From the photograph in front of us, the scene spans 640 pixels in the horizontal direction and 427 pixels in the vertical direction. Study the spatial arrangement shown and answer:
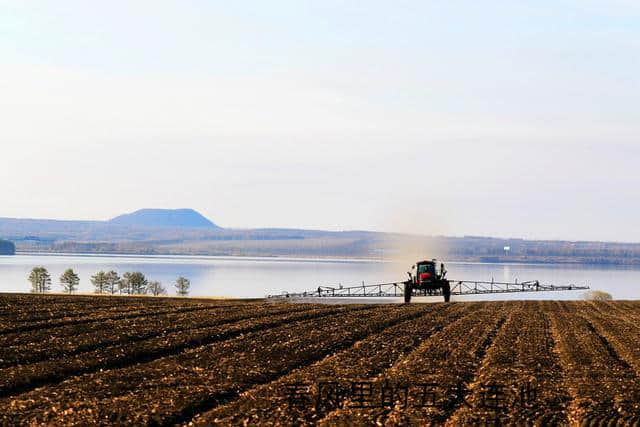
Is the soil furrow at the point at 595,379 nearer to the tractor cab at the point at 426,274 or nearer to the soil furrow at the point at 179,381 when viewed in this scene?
the soil furrow at the point at 179,381

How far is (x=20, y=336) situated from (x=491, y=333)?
18.2m

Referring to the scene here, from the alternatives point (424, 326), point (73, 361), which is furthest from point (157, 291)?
point (73, 361)

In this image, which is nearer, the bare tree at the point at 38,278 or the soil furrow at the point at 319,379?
the soil furrow at the point at 319,379

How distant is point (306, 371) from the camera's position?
23109mm

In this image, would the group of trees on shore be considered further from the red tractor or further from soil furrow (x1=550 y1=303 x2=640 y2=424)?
soil furrow (x1=550 y1=303 x2=640 y2=424)

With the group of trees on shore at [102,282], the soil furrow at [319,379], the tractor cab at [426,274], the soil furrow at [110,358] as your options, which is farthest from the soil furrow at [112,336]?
the group of trees on shore at [102,282]

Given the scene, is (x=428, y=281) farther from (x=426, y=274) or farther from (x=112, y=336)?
(x=112, y=336)

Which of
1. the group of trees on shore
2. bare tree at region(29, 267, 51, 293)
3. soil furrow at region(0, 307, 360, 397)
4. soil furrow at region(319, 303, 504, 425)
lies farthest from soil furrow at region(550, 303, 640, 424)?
bare tree at region(29, 267, 51, 293)

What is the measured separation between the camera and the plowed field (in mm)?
17688

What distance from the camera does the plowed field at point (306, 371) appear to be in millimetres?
17688

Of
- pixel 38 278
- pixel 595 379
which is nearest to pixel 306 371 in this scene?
pixel 595 379

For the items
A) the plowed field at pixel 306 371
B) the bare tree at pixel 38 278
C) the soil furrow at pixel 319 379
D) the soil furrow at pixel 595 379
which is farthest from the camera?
the bare tree at pixel 38 278

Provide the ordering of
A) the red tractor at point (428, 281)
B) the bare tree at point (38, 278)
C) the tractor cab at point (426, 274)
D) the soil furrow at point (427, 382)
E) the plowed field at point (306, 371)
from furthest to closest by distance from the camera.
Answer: the bare tree at point (38, 278) < the tractor cab at point (426, 274) < the red tractor at point (428, 281) < the plowed field at point (306, 371) < the soil furrow at point (427, 382)

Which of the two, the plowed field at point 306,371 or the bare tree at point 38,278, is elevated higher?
the plowed field at point 306,371
